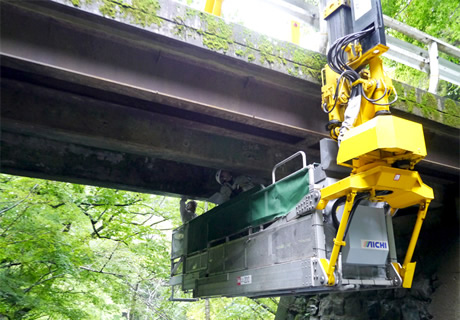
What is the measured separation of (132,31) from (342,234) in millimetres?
3571

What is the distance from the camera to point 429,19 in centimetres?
886

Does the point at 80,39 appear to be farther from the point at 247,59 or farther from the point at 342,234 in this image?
the point at 342,234

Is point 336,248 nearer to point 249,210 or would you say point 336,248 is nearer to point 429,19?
point 249,210

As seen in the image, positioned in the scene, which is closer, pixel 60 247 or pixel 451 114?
pixel 451 114

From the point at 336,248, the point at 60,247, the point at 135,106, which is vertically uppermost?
the point at 135,106

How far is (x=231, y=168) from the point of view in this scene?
7.12m

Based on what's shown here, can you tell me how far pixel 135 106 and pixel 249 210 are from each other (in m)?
2.73

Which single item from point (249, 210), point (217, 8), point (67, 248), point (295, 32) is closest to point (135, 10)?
point (217, 8)

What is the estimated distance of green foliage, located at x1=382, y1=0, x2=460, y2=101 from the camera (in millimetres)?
8203

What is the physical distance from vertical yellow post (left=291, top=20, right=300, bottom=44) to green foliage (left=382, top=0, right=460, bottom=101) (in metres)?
3.96

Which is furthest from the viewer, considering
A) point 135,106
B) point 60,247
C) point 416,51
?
point 60,247

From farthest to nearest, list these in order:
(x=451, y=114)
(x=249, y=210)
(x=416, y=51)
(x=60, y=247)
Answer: (x=60, y=247), (x=416, y=51), (x=249, y=210), (x=451, y=114)

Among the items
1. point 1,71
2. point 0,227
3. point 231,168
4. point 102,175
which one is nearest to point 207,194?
point 231,168

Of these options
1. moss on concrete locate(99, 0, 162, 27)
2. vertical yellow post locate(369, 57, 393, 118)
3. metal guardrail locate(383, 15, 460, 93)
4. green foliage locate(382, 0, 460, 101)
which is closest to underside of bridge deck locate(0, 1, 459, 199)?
moss on concrete locate(99, 0, 162, 27)
